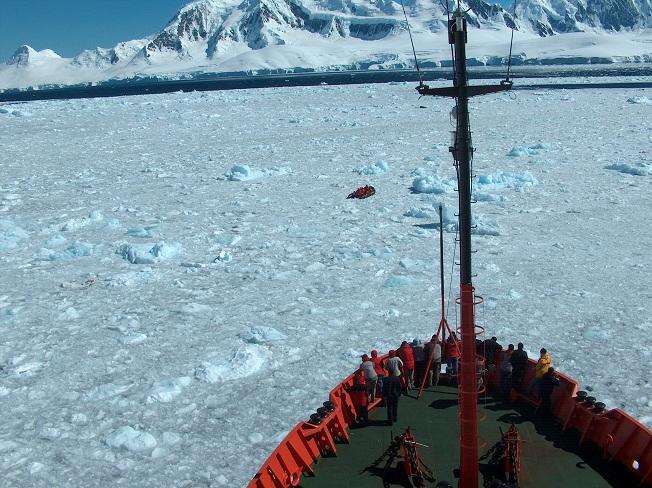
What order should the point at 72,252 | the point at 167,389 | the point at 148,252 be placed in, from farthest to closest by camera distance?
the point at 72,252
the point at 148,252
the point at 167,389

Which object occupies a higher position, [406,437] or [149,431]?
[406,437]

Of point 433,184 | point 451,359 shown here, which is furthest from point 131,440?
point 433,184

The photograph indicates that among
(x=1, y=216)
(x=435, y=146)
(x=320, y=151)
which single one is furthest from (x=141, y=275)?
(x=435, y=146)

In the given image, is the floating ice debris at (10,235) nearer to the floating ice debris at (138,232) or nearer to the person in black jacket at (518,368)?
the floating ice debris at (138,232)

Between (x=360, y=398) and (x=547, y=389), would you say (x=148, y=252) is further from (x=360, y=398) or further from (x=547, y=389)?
(x=547, y=389)

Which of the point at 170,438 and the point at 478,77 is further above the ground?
the point at 478,77

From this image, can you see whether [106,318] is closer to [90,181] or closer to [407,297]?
[407,297]

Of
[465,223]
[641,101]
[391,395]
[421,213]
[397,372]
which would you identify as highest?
[465,223]
